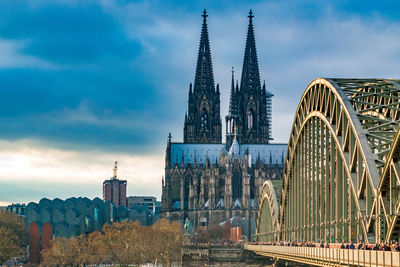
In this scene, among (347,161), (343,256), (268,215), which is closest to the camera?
(343,256)

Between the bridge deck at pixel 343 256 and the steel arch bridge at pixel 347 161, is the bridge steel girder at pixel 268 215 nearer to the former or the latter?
the steel arch bridge at pixel 347 161

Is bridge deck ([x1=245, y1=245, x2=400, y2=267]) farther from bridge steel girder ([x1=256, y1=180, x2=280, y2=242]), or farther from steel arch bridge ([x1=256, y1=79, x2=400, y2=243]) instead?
bridge steel girder ([x1=256, y1=180, x2=280, y2=242])

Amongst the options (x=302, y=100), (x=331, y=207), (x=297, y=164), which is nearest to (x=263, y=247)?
(x=297, y=164)

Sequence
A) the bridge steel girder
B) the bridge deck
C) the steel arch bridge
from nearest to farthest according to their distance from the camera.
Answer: the bridge deck → the steel arch bridge → the bridge steel girder

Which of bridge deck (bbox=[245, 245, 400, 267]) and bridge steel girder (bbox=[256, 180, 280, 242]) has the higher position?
bridge steel girder (bbox=[256, 180, 280, 242])

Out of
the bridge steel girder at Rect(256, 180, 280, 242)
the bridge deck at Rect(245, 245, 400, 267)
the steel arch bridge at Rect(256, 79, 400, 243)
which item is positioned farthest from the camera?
the bridge steel girder at Rect(256, 180, 280, 242)

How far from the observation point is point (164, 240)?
190 metres

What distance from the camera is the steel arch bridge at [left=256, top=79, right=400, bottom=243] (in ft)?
183

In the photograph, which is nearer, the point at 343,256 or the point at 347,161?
the point at 343,256

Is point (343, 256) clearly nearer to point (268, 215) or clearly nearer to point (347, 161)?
point (347, 161)

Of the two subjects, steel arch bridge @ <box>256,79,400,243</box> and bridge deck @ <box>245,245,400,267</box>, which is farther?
steel arch bridge @ <box>256,79,400,243</box>

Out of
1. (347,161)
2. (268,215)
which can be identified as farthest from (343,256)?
(268,215)

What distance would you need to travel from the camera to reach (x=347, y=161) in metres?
64.2

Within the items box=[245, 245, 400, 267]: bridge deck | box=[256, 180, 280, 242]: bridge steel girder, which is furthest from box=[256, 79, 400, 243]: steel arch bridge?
box=[256, 180, 280, 242]: bridge steel girder
